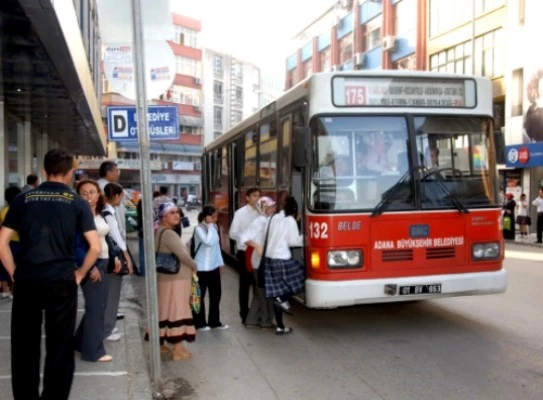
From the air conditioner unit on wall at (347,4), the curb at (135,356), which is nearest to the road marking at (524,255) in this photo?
the curb at (135,356)

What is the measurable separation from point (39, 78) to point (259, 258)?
465 cm

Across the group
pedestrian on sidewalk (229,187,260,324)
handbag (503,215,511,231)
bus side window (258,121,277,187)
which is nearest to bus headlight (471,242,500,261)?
pedestrian on sidewalk (229,187,260,324)

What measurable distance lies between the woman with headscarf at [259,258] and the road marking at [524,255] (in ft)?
32.1

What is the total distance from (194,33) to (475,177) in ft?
227

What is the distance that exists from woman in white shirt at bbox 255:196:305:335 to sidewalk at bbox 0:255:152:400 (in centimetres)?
162

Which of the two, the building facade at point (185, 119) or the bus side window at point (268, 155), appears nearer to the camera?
the bus side window at point (268, 155)

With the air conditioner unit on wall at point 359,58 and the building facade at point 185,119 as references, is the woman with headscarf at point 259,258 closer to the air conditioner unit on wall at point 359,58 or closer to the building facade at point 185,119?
the air conditioner unit on wall at point 359,58

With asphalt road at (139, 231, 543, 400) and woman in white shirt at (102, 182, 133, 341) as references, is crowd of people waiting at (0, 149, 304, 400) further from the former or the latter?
asphalt road at (139, 231, 543, 400)

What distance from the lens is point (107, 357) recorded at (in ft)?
18.5

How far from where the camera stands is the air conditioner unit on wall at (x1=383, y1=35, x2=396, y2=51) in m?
34.2

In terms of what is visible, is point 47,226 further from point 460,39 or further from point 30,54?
point 460,39

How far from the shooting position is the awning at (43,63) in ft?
19.8

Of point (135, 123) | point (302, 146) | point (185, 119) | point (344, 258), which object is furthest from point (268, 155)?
point (185, 119)

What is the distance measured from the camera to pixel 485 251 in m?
7.19
